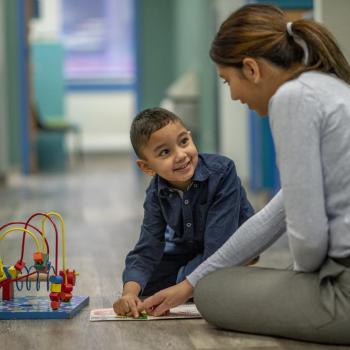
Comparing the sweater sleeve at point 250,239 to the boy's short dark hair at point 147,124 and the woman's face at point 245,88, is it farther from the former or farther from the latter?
the boy's short dark hair at point 147,124

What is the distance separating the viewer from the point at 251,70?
5.49 ft

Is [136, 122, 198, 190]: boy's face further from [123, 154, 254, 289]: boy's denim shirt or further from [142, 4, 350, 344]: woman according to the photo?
[142, 4, 350, 344]: woman

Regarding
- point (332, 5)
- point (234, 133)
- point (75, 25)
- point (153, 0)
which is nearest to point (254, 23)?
point (332, 5)

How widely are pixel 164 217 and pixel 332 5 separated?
1383 mm

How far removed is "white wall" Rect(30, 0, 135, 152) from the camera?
431 inches

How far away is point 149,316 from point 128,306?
0.17 ft

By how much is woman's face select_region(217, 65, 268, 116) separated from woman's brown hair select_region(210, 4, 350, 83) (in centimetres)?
2

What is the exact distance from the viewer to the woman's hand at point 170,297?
1.83 meters

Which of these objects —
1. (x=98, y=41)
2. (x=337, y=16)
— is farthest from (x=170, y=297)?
(x=98, y=41)

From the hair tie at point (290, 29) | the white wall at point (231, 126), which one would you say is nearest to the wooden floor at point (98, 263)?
the hair tie at point (290, 29)

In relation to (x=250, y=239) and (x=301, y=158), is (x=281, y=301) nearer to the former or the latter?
(x=250, y=239)

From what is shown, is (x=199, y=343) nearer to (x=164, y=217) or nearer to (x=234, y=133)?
(x=164, y=217)

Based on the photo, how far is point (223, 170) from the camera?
204 cm

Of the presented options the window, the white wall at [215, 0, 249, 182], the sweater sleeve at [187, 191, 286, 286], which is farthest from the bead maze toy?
the window
